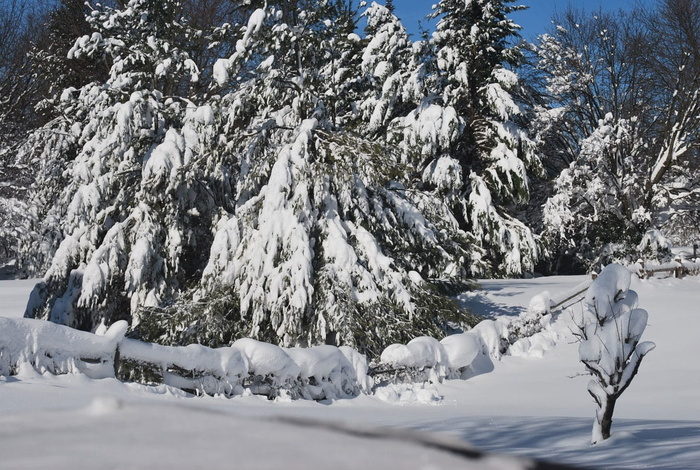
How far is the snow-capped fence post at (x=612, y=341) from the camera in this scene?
5.59 meters

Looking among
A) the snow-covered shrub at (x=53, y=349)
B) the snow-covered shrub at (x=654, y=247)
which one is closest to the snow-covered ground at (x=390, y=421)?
the snow-covered shrub at (x=53, y=349)

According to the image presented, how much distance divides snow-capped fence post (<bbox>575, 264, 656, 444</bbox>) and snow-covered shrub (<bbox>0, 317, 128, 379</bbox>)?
540 centimetres

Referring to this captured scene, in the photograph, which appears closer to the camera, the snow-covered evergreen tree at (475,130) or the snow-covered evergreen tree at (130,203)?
the snow-covered evergreen tree at (130,203)

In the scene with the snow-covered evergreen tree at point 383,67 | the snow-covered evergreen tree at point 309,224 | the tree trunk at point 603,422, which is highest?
the snow-covered evergreen tree at point 383,67

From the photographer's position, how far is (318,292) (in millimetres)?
10906

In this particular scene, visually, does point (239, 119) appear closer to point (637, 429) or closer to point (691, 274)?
point (637, 429)

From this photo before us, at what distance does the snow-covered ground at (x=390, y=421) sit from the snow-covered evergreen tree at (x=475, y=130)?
3687 millimetres

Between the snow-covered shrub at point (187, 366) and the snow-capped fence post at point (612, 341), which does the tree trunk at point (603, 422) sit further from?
the snow-covered shrub at point (187, 366)

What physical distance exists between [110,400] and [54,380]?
250 inches

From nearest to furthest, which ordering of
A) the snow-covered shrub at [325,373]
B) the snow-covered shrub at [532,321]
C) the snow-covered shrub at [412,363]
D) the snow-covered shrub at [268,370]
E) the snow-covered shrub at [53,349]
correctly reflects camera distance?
A: the snow-covered shrub at [53,349] → the snow-covered shrub at [268,370] → the snow-covered shrub at [325,373] → the snow-covered shrub at [412,363] → the snow-covered shrub at [532,321]

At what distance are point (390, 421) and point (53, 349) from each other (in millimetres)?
3879

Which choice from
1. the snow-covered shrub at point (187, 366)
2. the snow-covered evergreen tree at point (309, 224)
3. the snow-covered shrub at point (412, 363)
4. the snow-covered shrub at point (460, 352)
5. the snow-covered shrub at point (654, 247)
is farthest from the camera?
the snow-covered shrub at point (654, 247)

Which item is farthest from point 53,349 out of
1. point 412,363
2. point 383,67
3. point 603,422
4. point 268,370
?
point 383,67

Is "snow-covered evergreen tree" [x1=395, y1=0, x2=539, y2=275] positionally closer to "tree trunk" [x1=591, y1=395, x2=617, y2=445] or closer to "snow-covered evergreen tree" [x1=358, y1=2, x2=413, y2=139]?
"snow-covered evergreen tree" [x1=358, y1=2, x2=413, y2=139]
